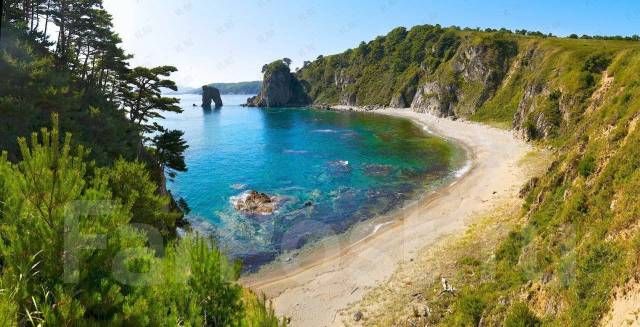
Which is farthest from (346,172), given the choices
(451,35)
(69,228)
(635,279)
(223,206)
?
(451,35)

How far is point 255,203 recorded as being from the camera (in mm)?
48562

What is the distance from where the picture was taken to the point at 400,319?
70.1 feet

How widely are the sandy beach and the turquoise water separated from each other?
3.25m

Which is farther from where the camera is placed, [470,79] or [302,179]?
[470,79]

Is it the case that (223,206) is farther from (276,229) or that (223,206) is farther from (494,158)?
(494,158)

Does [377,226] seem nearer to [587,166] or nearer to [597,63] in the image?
[587,166]

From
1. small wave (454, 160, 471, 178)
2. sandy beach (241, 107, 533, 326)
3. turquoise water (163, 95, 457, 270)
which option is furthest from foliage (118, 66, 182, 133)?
small wave (454, 160, 471, 178)

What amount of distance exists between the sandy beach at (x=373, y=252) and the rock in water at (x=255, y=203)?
12679mm

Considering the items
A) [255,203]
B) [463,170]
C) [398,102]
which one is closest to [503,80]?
[398,102]

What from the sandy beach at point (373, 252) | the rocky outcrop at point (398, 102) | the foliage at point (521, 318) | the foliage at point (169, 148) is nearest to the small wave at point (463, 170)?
the sandy beach at point (373, 252)

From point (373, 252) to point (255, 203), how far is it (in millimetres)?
20503

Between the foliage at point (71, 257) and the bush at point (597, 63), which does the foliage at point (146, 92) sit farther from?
the bush at point (597, 63)

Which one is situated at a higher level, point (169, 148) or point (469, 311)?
point (169, 148)

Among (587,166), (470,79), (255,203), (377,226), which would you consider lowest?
(255,203)
